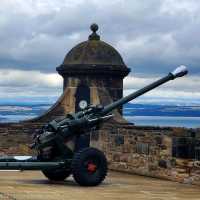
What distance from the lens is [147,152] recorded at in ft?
43.3

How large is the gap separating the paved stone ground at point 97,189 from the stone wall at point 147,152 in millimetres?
286

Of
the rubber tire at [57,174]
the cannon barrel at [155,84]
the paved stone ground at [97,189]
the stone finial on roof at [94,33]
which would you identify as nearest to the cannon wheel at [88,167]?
the paved stone ground at [97,189]

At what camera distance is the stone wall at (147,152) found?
12119 millimetres

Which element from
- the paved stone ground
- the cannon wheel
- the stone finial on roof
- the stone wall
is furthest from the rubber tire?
the stone finial on roof

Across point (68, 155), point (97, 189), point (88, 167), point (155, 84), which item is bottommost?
point (97, 189)

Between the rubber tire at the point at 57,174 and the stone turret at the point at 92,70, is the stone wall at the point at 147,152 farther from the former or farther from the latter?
the rubber tire at the point at 57,174

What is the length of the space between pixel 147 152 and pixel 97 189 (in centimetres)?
302

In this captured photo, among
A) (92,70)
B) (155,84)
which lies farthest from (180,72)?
(92,70)

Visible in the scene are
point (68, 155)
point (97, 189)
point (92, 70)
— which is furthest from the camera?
point (92, 70)

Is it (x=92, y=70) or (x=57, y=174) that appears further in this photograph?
(x=92, y=70)

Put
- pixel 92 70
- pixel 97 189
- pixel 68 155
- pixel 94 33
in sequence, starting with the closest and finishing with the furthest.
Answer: pixel 97 189
pixel 68 155
pixel 92 70
pixel 94 33

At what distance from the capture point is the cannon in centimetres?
1073

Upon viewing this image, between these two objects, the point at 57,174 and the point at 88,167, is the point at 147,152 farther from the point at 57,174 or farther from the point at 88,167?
the point at 88,167

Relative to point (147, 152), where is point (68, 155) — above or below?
below
